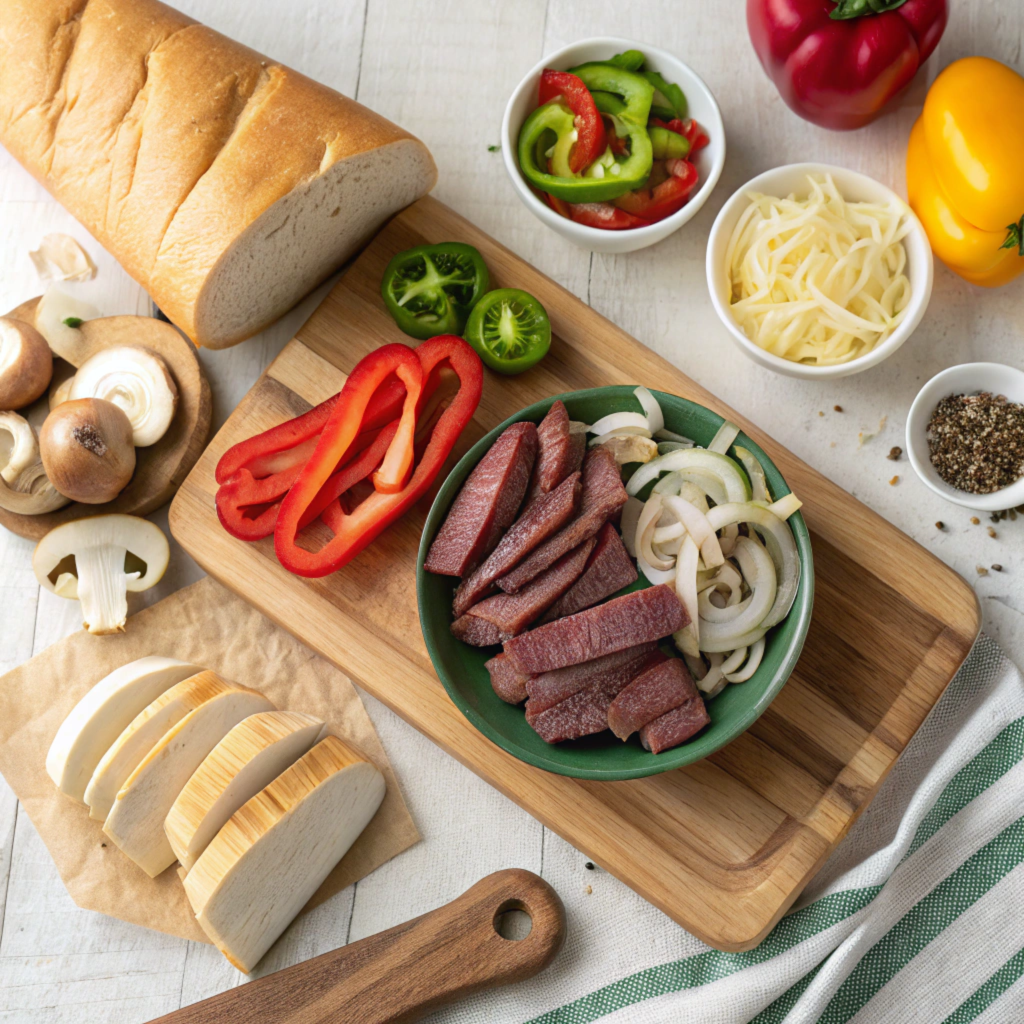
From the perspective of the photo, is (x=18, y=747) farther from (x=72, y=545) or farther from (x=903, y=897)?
(x=903, y=897)

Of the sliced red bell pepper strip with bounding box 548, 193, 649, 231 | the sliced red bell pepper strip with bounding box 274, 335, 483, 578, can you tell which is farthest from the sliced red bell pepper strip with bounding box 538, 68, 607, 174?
the sliced red bell pepper strip with bounding box 274, 335, 483, 578

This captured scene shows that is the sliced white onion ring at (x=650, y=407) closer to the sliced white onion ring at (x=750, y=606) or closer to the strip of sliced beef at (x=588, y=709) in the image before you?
the sliced white onion ring at (x=750, y=606)

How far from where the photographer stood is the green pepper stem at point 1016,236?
8.95ft

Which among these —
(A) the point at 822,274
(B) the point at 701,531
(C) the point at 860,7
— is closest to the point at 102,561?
(B) the point at 701,531

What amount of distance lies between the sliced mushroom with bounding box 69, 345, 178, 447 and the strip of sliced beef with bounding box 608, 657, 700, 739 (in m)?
1.76

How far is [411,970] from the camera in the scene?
290 cm

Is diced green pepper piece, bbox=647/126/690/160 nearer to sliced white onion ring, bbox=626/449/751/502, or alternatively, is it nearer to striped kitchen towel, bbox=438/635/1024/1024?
sliced white onion ring, bbox=626/449/751/502

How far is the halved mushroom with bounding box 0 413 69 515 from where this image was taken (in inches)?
122

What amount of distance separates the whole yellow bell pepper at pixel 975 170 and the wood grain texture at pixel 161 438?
2473 mm

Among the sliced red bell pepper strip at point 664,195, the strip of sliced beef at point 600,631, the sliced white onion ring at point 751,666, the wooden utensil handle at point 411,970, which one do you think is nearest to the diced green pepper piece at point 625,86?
the sliced red bell pepper strip at point 664,195

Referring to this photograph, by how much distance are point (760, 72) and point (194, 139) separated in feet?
6.28

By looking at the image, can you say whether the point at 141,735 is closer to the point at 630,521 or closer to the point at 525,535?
the point at 525,535

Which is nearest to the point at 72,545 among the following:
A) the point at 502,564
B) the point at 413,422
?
the point at 413,422

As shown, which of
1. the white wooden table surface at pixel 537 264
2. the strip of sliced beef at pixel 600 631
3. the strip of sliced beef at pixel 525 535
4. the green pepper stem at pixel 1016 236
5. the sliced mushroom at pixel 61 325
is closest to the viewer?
the strip of sliced beef at pixel 600 631
